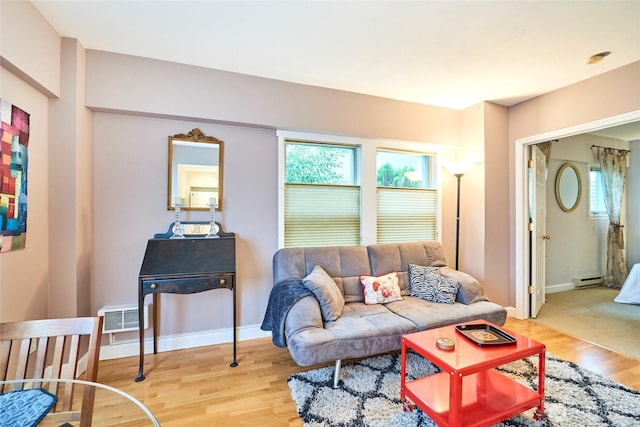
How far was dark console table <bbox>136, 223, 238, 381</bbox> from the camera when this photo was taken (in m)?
2.15

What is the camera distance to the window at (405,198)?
332 cm

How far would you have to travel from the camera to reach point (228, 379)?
2.10m

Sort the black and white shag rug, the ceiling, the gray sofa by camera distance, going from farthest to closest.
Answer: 1. the gray sofa
2. the ceiling
3. the black and white shag rug

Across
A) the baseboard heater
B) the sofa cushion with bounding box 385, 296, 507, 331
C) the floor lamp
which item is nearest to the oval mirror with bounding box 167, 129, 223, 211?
the sofa cushion with bounding box 385, 296, 507, 331

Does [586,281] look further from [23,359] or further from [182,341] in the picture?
[23,359]

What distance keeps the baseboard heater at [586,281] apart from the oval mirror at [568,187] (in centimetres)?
116

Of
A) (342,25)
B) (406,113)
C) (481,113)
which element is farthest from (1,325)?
(481,113)

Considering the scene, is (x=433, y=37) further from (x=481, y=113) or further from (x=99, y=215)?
(x=99, y=215)

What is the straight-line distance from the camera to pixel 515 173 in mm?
3291

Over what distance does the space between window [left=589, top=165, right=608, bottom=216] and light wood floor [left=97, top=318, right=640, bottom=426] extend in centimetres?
325

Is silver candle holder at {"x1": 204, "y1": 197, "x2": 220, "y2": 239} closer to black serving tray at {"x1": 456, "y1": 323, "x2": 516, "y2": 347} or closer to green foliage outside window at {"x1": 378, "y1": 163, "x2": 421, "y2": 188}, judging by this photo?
green foliage outside window at {"x1": 378, "y1": 163, "x2": 421, "y2": 188}

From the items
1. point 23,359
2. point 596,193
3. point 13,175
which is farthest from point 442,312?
point 596,193

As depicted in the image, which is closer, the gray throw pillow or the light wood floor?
the light wood floor

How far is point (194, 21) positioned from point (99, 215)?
5.86ft
